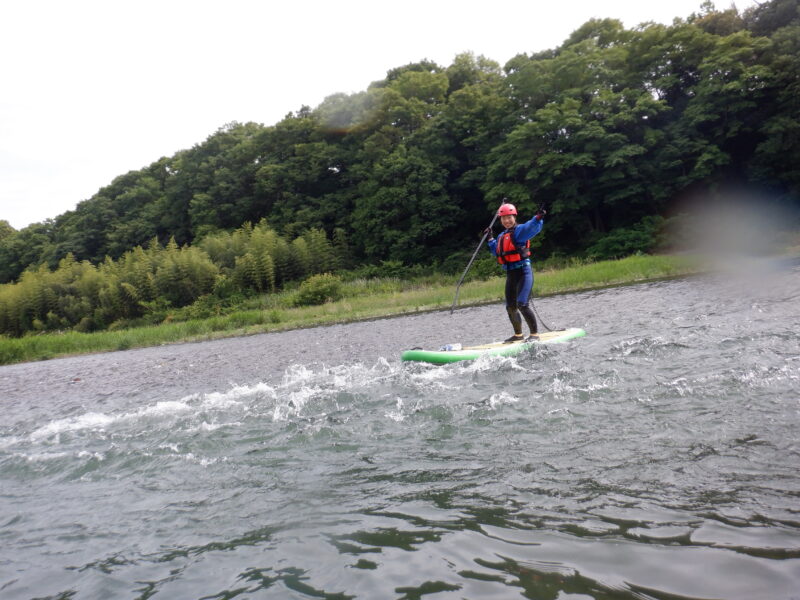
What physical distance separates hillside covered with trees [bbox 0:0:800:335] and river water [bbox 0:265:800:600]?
2415 centimetres

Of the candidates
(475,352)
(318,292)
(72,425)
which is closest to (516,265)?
(475,352)

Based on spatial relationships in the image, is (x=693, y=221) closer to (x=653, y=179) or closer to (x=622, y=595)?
(x=653, y=179)

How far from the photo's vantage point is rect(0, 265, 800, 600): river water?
8.13 ft

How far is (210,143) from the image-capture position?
5391 cm

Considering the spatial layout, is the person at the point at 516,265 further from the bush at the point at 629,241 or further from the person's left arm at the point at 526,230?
the bush at the point at 629,241

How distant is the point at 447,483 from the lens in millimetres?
3615

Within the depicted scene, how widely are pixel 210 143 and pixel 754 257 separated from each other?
49391 millimetres

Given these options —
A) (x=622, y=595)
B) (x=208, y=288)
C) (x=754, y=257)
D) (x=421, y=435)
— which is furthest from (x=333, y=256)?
(x=622, y=595)

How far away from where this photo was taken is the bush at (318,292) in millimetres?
26000

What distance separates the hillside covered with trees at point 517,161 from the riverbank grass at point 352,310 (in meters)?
7.43

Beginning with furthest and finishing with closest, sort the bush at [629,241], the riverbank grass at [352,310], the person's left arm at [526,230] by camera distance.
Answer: the bush at [629,241] → the riverbank grass at [352,310] → the person's left arm at [526,230]

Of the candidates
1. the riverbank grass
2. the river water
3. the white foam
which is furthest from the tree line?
the river water

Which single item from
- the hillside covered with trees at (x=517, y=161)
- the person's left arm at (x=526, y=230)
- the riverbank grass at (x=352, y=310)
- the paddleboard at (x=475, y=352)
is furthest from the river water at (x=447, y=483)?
the hillside covered with trees at (x=517, y=161)

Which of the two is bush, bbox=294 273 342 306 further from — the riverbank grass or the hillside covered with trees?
the hillside covered with trees
